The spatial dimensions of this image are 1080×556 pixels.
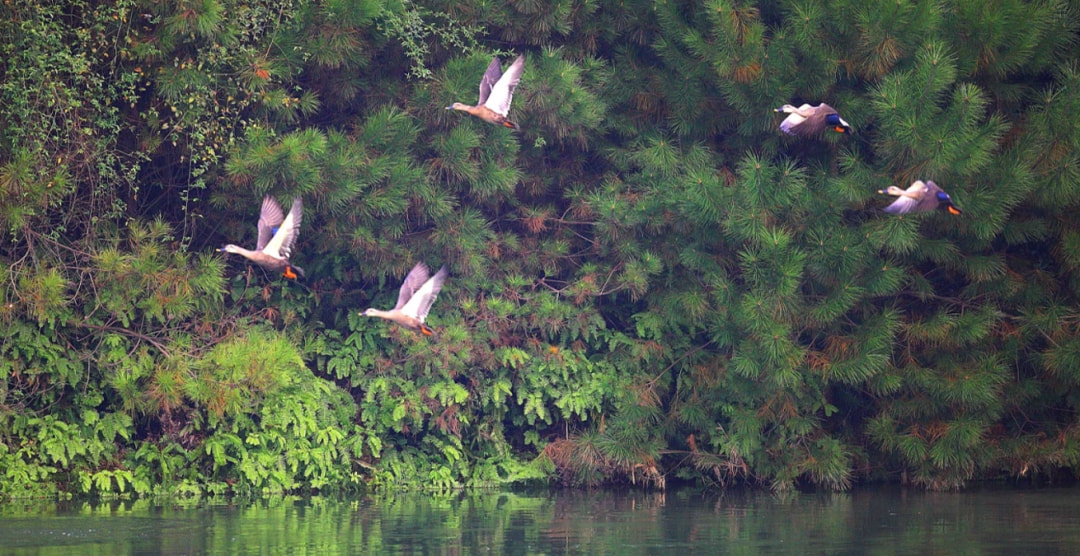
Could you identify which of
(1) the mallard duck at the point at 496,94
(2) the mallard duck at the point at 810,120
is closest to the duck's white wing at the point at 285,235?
(1) the mallard duck at the point at 496,94

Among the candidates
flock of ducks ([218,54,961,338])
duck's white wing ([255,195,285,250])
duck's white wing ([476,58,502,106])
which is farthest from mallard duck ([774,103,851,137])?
duck's white wing ([255,195,285,250])

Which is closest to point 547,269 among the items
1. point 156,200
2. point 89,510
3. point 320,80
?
point 320,80

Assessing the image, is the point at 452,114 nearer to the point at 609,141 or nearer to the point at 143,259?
the point at 609,141

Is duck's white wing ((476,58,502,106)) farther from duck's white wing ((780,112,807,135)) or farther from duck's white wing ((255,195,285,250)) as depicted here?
duck's white wing ((780,112,807,135))

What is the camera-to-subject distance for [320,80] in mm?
12961

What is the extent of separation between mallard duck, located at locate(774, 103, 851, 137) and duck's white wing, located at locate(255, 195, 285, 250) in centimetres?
472

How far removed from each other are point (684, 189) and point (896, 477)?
385 centimetres

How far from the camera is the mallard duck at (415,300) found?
37.5ft

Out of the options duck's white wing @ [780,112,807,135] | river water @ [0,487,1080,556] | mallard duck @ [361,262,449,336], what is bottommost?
river water @ [0,487,1080,556]

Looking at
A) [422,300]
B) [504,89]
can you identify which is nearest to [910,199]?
[504,89]

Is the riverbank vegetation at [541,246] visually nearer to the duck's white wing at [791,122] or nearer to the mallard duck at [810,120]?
the mallard duck at [810,120]

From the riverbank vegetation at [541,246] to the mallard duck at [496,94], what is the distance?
1.87 feet

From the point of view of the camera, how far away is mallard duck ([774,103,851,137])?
1168 cm

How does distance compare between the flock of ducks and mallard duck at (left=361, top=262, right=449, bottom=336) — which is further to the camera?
mallard duck at (left=361, top=262, right=449, bottom=336)
